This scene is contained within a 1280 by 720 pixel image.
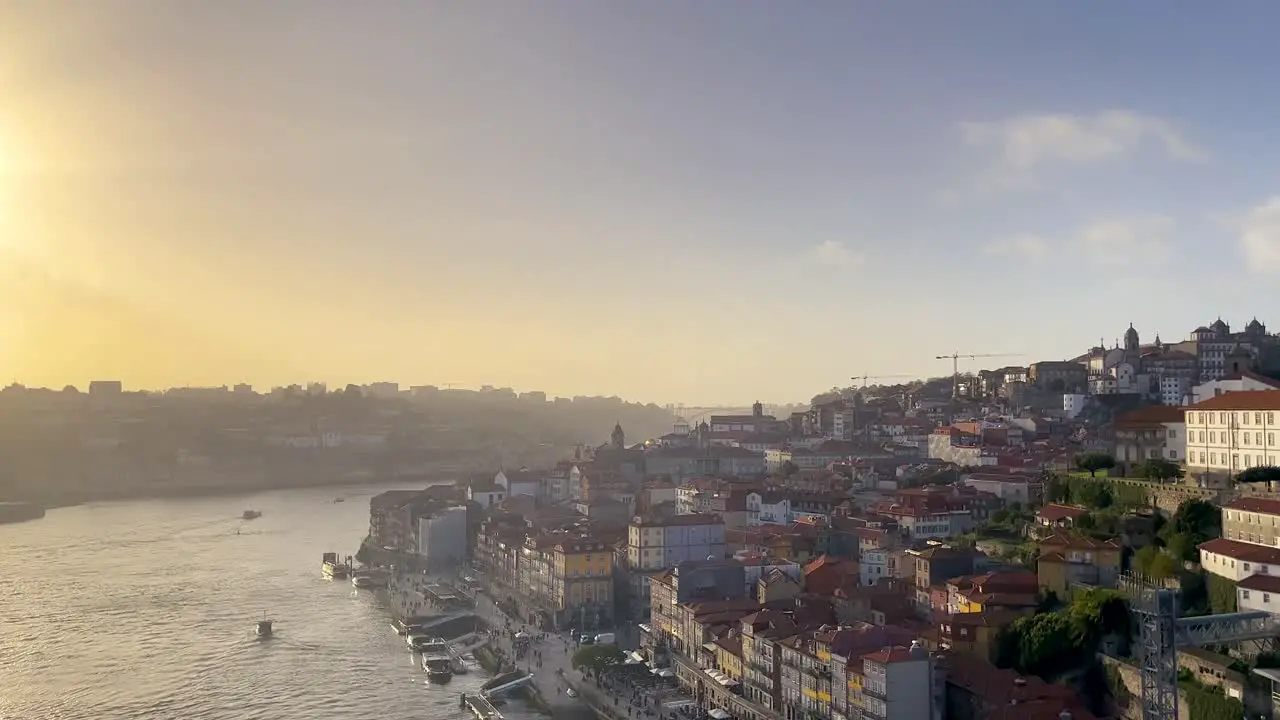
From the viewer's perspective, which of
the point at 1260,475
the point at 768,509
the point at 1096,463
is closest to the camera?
the point at 1260,475

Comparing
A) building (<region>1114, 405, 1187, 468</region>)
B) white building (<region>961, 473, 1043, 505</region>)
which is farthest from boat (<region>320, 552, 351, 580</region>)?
building (<region>1114, 405, 1187, 468</region>)

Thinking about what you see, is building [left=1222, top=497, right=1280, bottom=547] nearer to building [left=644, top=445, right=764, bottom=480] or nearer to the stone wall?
the stone wall

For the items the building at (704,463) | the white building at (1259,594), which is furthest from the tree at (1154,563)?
the building at (704,463)

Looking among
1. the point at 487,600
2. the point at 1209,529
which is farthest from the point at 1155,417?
the point at 487,600

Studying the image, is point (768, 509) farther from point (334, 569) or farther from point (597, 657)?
point (334, 569)

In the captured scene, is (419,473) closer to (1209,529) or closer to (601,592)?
(601,592)

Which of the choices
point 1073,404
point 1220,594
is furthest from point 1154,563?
point 1073,404
